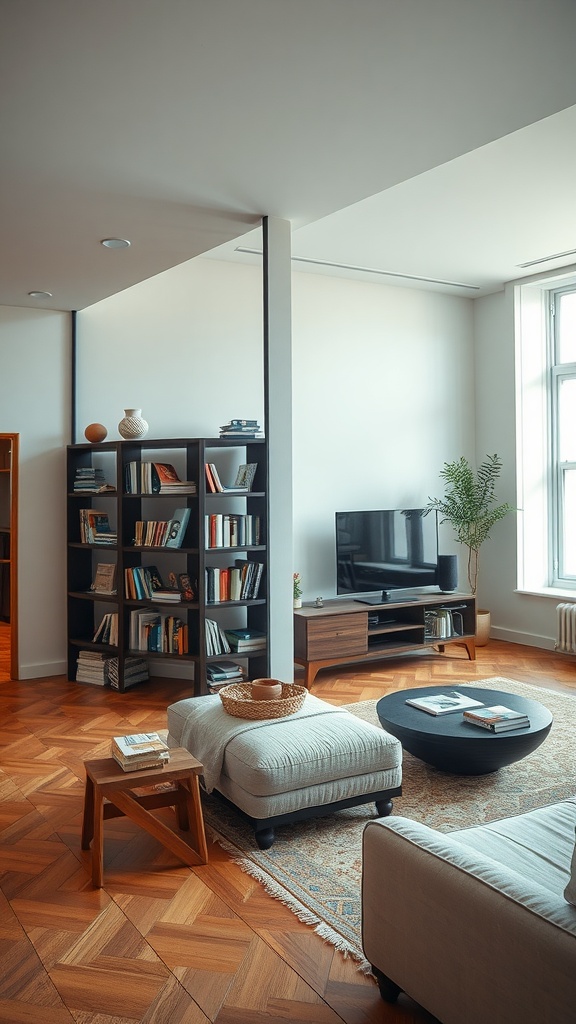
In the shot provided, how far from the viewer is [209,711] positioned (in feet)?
10.9

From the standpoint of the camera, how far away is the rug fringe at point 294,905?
2209 millimetres

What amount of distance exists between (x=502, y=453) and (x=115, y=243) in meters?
4.09

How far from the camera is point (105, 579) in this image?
17.5 feet

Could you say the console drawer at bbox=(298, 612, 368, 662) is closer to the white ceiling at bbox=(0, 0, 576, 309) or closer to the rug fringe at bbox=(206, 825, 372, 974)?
the rug fringe at bbox=(206, 825, 372, 974)

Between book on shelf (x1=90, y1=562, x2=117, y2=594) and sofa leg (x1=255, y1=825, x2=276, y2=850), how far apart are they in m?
2.69

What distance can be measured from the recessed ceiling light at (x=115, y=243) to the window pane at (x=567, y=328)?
4146 mm

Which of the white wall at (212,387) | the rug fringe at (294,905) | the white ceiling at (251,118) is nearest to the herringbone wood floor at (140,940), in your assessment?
the rug fringe at (294,905)

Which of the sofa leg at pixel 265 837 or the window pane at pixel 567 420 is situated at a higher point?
the window pane at pixel 567 420

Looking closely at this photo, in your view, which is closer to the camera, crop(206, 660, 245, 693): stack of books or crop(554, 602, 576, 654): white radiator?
crop(206, 660, 245, 693): stack of books

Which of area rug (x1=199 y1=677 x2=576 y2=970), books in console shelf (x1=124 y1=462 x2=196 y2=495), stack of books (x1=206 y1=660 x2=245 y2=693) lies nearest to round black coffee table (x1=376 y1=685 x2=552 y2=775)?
area rug (x1=199 y1=677 x2=576 y2=970)

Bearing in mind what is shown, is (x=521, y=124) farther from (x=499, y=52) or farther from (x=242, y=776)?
(x=242, y=776)

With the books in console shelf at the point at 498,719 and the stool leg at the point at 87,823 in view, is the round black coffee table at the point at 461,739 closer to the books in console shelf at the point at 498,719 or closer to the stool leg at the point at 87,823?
the books in console shelf at the point at 498,719

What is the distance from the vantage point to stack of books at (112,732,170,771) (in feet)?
8.88

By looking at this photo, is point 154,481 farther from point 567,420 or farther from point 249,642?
point 567,420
